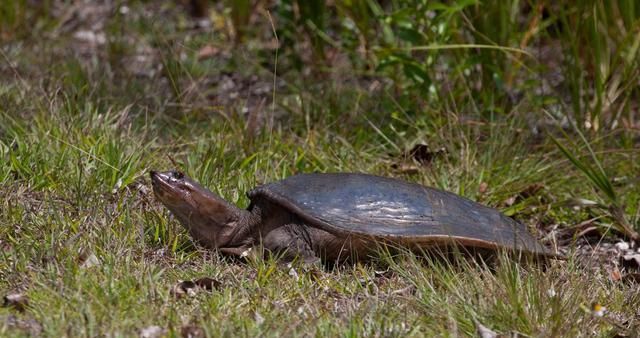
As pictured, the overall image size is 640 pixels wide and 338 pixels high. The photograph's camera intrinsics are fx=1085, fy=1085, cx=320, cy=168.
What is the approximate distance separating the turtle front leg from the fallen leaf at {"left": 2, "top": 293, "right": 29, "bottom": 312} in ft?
3.33

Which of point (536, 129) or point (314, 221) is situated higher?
point (314, 221)

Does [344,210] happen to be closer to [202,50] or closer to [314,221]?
[314,221]

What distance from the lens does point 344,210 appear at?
13.3ft

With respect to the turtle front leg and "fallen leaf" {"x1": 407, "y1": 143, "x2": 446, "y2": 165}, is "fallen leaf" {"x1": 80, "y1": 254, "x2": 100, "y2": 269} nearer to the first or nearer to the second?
the turtle front leg

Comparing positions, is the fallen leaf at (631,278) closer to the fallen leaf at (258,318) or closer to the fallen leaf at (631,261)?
the fallen leaf at (631,261)

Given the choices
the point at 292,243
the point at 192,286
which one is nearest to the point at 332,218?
the point at 292,243

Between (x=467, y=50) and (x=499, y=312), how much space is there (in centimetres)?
263

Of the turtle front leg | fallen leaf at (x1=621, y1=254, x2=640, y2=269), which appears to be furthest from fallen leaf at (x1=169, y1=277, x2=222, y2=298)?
fallen leaf at (x1=621, y1=254, x2=640, y2=269)

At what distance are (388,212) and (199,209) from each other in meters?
0.71

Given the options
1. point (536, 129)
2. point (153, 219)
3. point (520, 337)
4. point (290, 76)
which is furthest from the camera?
point (290, 76)

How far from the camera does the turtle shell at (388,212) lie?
4004 mm

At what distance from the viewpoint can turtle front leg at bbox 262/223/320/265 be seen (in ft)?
13.4

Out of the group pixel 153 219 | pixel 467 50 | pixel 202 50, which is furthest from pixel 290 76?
pixel 153 219

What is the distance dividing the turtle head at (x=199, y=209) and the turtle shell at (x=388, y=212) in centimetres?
14
